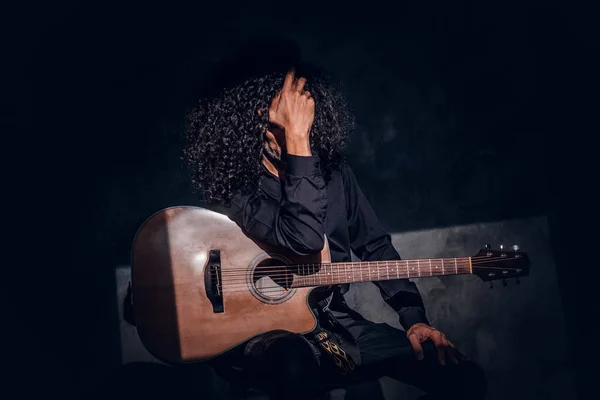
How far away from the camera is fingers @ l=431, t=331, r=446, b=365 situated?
7.13 feet

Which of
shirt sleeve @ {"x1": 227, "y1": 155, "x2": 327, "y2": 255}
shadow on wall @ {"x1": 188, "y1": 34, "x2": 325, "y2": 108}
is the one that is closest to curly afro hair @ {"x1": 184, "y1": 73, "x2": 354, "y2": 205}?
shadow on wall @ {"x1": 188, "y1": 34, "x2": 325, "y2": 108}

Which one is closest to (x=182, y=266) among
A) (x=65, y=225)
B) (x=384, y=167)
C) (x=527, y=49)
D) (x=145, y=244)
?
(x=145, y=244)

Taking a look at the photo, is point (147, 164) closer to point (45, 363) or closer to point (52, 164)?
point (52, 164)

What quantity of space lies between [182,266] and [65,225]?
3.58 feet

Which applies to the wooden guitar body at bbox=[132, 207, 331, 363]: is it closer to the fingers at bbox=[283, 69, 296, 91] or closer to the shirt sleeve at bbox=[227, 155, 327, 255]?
the shirt sleeve at bbox=[227, 155, 327, 255]

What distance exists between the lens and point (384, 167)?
3480 mm

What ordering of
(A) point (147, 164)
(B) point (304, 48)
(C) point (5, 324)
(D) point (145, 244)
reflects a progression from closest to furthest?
(D) point (145, 244) → (C) point (5, 324) → (A) point (147, 164) → (B) point (304, 48)

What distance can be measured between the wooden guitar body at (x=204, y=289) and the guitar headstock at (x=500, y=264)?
671 mm

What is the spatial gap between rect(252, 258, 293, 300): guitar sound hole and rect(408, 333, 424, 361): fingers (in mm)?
515

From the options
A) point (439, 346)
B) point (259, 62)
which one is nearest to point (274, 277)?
point (439, 346)

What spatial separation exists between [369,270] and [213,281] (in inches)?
24.8

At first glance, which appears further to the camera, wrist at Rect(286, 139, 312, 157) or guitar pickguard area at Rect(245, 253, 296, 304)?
guitar pickguard area at Rect(245, 253, 296, 304)

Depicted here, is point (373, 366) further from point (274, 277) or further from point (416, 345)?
point (274, 277)

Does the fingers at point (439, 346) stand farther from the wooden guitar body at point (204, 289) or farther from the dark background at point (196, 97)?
the dark background at point (196, 97)
